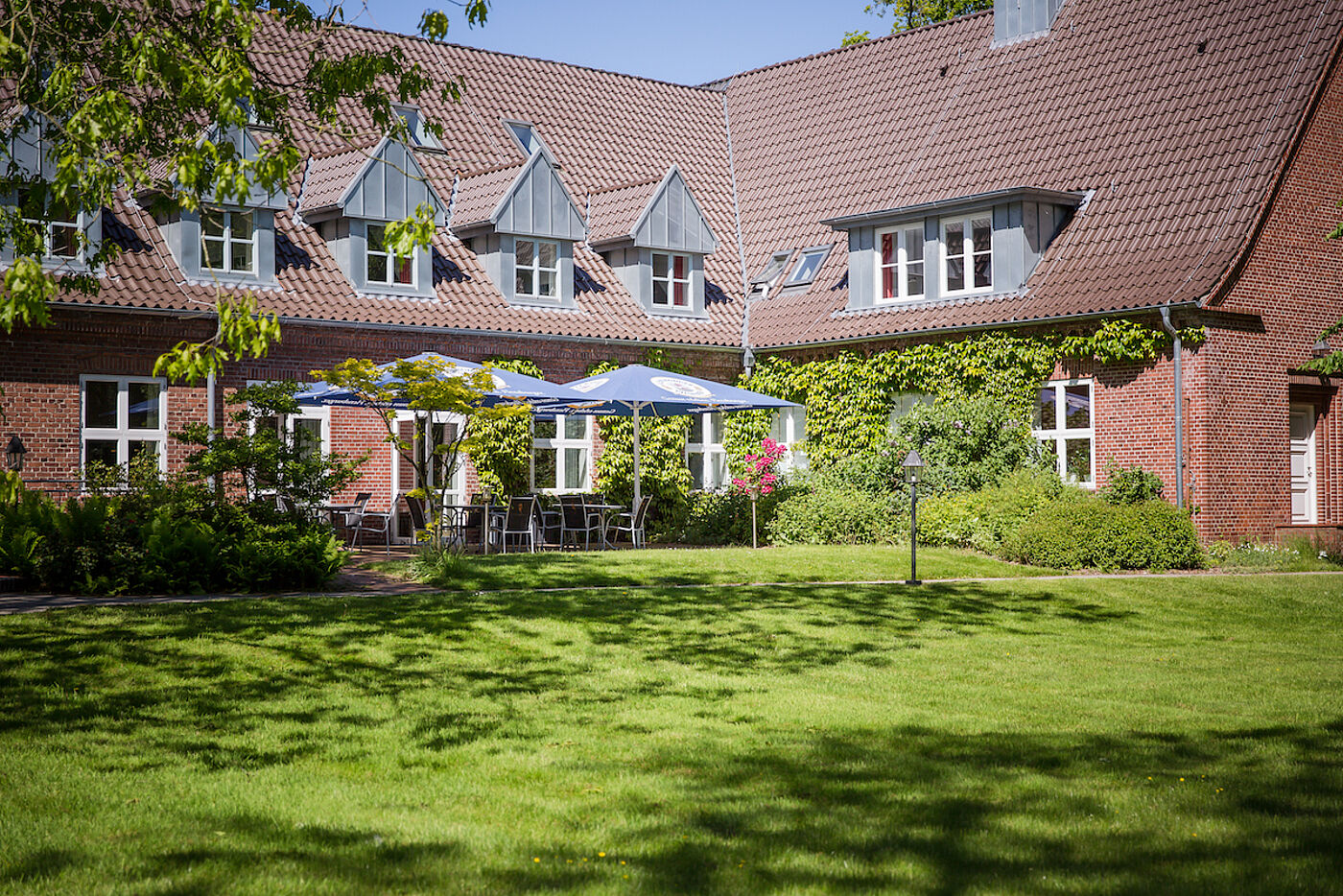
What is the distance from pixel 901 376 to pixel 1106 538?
6.06m

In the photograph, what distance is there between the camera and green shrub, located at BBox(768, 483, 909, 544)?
20.0 metres

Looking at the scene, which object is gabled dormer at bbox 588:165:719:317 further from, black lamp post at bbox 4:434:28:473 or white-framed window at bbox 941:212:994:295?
black lamp post at bbox 4:434:28:473

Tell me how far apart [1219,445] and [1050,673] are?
10711mm

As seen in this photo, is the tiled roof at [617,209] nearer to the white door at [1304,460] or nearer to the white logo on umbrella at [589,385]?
the white logo on umbrella at [589,385]

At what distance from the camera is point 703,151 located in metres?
28.8

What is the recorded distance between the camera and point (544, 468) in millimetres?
23047

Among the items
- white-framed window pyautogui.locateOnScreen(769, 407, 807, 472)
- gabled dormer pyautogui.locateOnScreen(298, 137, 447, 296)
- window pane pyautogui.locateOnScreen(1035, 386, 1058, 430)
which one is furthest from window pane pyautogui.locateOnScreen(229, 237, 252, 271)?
window pane pyautogui.locateOnScreen(1035, 386, 1058, 430)

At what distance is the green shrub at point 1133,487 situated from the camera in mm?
19219

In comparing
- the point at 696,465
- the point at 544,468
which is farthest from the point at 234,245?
the point at 696,465

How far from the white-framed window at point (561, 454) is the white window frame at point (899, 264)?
569 cm

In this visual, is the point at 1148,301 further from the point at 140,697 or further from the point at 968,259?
the point at 140,697

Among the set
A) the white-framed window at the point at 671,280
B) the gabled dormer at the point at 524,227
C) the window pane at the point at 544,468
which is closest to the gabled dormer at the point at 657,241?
the white-framed window at the point at 671,280

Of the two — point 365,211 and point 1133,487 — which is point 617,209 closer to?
point 365,211

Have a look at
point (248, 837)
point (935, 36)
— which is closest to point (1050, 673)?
point (248, 837)
